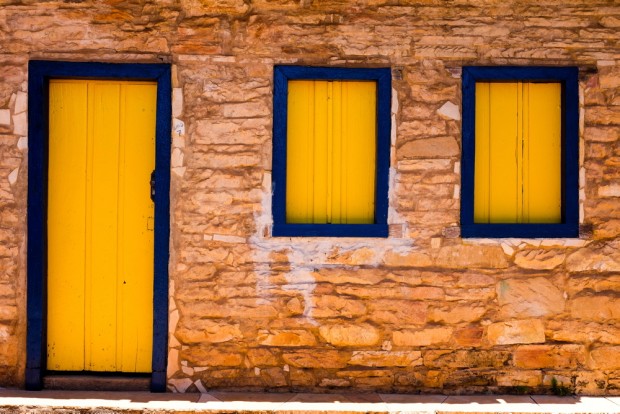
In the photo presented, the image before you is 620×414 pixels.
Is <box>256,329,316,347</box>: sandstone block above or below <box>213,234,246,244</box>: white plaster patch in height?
below

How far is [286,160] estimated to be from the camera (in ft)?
15.2

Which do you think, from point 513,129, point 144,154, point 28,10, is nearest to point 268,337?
point 144,154

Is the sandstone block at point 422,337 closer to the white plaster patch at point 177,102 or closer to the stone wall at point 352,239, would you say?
the stone wall at point 352,239

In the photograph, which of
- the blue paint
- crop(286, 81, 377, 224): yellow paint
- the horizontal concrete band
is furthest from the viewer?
crop(286, 81, 377, 224): yellow paint

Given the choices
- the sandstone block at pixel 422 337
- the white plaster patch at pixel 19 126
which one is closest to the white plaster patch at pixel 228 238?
the sandstone block at pixel 422 337

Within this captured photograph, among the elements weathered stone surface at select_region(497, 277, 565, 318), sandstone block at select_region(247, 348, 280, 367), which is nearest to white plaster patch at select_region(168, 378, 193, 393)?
sandstone block at select_region(247, 348, 280, 367)

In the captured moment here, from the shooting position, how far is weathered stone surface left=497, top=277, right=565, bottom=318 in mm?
4602

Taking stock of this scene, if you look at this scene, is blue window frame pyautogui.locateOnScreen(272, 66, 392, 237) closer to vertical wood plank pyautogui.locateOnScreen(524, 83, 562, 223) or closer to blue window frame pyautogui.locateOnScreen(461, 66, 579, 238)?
blue window frame pyautogui.locateOnScreen(461, 66, 579, 238)

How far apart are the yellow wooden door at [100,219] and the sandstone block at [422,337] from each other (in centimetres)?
191

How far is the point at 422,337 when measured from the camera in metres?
4.59

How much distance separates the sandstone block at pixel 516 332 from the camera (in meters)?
4.60

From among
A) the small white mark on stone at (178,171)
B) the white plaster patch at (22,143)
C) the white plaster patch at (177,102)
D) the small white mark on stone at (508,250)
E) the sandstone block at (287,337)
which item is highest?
the white plaster patch at (177,102)

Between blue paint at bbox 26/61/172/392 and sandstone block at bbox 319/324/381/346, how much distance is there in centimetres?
122

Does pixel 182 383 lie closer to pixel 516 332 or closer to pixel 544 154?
pixel 516 332
